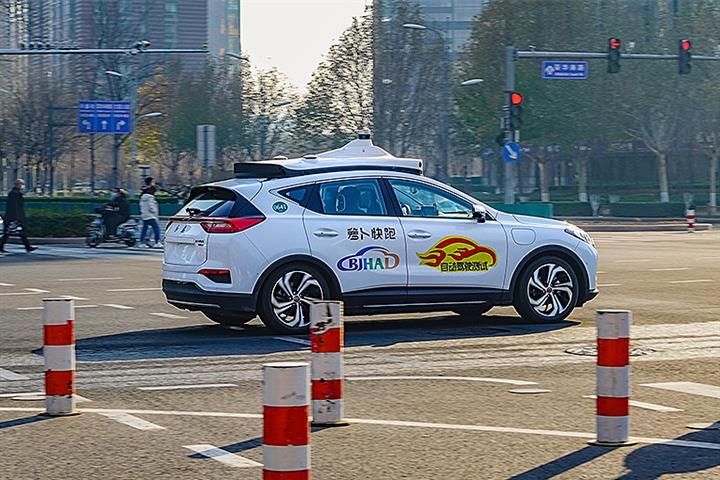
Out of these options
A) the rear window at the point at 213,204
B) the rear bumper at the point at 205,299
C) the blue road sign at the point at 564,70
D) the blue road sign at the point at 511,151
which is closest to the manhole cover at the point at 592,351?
the rear bumper at the point at 205,299

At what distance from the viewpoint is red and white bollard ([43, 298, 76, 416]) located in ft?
27.3

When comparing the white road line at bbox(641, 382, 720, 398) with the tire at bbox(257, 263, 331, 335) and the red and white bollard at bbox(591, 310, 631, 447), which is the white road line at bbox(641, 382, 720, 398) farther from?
the tire at bbox(257, 263, 331, 335)

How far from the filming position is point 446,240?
44.7ft

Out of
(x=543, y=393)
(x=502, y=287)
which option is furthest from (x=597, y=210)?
(x=543, y=393)

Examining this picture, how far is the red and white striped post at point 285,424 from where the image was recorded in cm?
493

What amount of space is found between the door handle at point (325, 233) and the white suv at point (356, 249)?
0.05ft

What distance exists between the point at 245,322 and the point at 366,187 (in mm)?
2101

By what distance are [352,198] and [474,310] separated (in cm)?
250

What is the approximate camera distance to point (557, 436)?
7707 millimetres

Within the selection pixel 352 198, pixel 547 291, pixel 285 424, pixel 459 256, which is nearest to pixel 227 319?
pixel 352 198

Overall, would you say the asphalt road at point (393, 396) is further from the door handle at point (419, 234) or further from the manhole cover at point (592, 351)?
the door handle at point (419, 234)

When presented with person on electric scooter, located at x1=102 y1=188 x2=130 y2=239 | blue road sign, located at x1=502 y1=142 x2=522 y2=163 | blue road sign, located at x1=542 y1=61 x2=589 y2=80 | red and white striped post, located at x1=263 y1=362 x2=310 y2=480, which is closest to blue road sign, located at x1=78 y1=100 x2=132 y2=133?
blue road sign, located at x1=542 y1=61 x2=589 y2=80

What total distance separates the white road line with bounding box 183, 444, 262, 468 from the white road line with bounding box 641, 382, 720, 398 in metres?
3.78

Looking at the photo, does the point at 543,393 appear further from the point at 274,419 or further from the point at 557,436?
the point at 274,419
